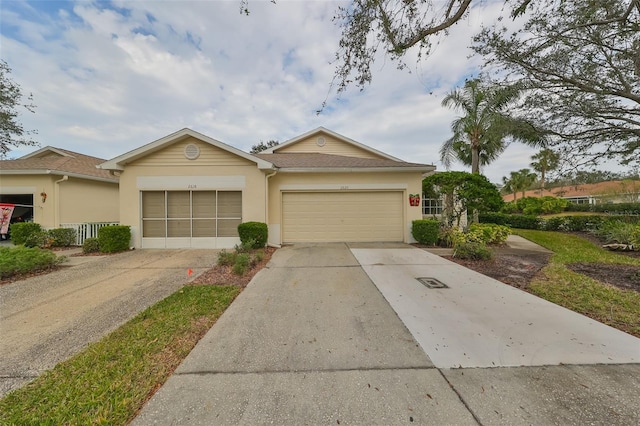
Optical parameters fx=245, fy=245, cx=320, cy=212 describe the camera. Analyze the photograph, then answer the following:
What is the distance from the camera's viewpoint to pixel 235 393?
80.0 inches

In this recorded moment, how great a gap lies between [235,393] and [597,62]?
38.9 ft

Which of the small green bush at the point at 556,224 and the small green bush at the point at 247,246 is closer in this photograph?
the small green bush at the point at 247,246

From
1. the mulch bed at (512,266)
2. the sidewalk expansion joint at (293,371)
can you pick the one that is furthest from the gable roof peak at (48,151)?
the mulch bed at (512,266)

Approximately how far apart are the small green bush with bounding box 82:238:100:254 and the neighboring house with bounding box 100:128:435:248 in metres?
1.00

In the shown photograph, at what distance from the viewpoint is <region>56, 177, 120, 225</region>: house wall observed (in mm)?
9906

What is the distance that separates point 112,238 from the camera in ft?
26.2

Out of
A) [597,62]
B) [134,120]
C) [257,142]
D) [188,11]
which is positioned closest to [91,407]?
[188,11]

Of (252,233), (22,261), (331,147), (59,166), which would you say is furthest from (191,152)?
(331,147)

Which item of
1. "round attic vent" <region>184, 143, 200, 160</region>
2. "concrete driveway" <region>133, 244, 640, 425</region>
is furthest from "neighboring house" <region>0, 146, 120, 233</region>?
"concrete driveway" <region>133, 244, 640, 425</region>

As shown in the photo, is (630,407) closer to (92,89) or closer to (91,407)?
(91,407)

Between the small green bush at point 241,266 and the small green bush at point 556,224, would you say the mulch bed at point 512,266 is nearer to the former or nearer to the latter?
the small green bush at point 241,266

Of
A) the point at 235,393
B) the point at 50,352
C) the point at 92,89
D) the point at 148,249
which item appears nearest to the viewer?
the point at 235,393

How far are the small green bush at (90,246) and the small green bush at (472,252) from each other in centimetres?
1136

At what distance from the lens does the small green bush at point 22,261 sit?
17.3 feet
